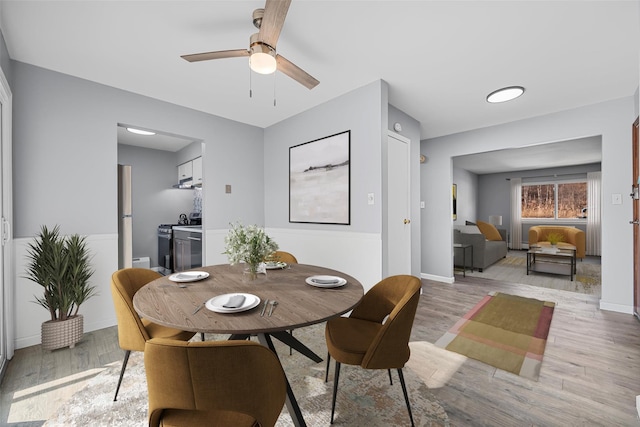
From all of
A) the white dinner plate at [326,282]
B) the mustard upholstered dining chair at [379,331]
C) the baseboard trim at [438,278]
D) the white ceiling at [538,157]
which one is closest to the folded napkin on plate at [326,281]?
the white dinner plate at [326,282]

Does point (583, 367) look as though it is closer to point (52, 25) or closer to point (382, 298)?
point (382, 298)

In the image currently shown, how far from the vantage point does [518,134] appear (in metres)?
3.90

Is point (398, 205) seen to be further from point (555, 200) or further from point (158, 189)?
point (555, 200)

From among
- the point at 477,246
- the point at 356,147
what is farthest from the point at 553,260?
the point at 356,147

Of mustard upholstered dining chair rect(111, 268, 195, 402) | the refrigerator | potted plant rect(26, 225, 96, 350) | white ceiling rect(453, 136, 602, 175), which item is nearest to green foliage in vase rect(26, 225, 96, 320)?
potted plant rect(26, 225, 96, 350)

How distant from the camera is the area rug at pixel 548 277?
4.21 m

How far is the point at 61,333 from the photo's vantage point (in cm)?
231

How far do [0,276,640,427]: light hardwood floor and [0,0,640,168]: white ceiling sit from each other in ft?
8.20

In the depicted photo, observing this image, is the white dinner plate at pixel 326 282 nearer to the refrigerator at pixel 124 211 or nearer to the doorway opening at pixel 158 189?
the refrigerator at pixel 124 211

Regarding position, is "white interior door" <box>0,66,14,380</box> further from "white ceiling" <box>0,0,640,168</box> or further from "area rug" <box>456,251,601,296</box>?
"area rug" <box>456,251,601,296</box>

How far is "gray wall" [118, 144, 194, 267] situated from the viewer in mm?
5254

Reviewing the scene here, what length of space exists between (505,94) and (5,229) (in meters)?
4.78

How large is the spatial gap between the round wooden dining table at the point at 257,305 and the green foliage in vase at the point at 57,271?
4.17 feet

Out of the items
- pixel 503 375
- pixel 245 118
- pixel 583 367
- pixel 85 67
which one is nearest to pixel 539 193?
pixel 583 367
